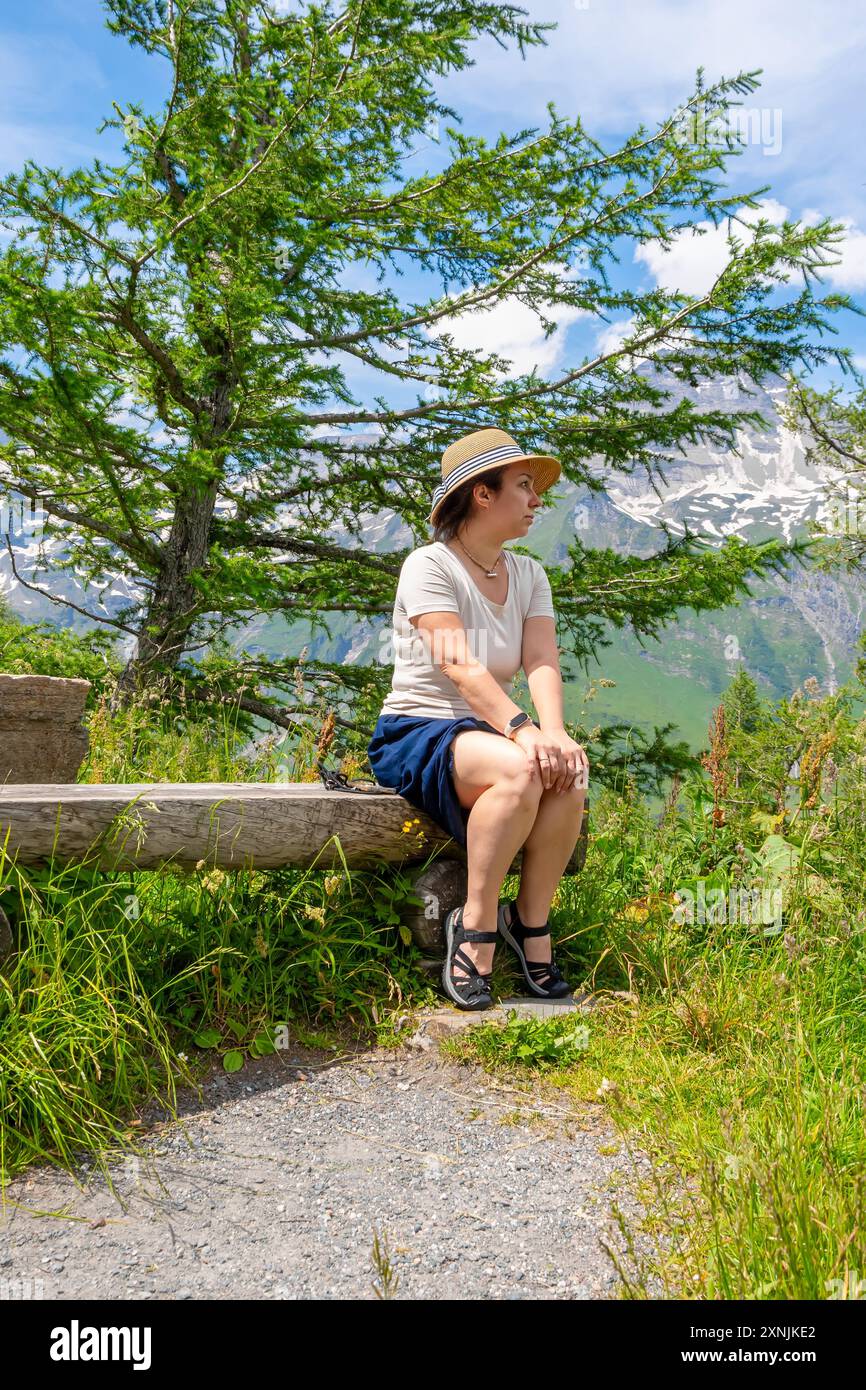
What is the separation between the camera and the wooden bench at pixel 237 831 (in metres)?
3.06

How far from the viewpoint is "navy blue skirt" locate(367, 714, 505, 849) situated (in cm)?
359

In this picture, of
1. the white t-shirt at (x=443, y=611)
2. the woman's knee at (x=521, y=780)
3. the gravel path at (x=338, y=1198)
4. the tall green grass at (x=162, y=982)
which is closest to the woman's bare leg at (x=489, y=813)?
the woman's knee at (x=521, y=780)

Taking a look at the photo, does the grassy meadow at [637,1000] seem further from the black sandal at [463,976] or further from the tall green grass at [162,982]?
the black sandal at [463,976]

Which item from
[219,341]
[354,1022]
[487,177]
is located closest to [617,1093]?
[354,1022]

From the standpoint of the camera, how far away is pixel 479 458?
3838 millimetres

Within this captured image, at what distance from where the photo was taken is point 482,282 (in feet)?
26.2

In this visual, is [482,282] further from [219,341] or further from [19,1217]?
[19,1217]

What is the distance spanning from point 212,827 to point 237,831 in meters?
0.09

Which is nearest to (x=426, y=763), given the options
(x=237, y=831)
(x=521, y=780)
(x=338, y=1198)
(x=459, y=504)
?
(x=521, y=780)

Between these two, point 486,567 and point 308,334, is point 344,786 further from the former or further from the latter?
point 308,334

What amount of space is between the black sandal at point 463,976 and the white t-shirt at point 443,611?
811mm

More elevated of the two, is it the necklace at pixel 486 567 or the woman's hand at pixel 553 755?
the necklace at pixel 486 567

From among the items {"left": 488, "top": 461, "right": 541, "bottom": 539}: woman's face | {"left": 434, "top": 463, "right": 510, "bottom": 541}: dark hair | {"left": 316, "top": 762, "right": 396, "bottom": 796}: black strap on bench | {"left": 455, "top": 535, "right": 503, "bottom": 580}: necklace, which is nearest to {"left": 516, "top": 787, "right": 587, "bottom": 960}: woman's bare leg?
{"left": 316, "top": 762, "right": 396, "bottom": 796}: black strap on bench
